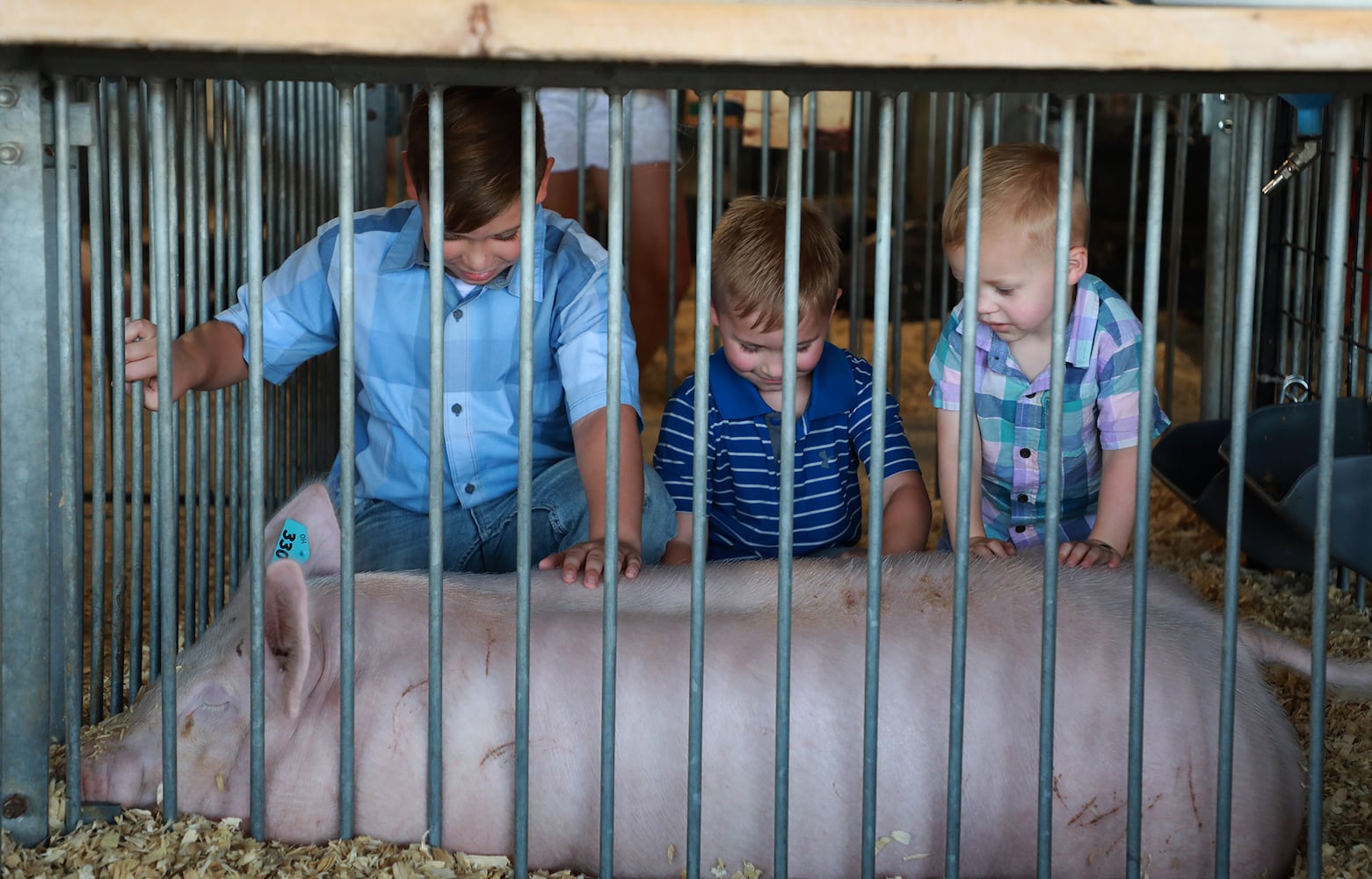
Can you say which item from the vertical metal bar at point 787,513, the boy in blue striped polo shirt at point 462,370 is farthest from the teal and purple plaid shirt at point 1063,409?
the vertical metal bar at point 787,513

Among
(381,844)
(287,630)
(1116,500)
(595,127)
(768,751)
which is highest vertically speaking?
(595,127)

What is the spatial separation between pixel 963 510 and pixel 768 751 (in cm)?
36

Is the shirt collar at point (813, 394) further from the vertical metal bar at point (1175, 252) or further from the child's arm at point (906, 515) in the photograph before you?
the vertical metal bar at point (1175, 252)

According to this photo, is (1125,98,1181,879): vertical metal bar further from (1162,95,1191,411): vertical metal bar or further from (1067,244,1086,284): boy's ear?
(1162,95,1191,411): vertical metal bar

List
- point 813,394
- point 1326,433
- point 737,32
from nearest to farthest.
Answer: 1. point 737,32
2. point 1326,433
3. point 813,394

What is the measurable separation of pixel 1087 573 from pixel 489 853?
30.1 inches

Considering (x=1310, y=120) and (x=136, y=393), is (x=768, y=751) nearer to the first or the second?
(x=136, y=393)

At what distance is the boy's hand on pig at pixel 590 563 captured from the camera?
1685 mm

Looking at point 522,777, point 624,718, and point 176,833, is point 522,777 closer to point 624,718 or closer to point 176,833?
point 624,718

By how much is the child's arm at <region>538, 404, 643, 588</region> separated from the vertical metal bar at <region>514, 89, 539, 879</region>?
212 millimetres

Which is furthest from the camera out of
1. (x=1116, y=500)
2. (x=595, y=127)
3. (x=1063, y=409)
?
(x=595, y=127)

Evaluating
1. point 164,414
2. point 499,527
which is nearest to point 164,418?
point 164,414

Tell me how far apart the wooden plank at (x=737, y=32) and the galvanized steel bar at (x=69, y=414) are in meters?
0.23

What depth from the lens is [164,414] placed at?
4.88 ft
